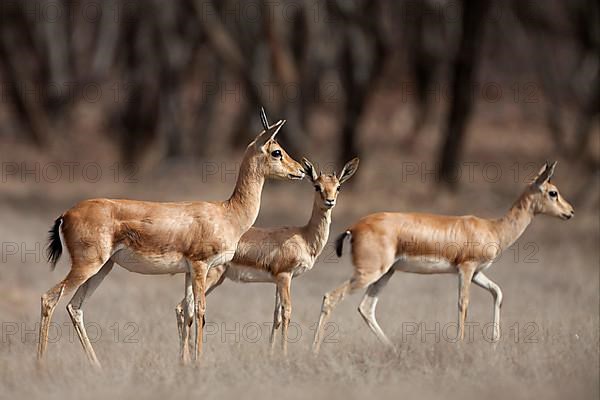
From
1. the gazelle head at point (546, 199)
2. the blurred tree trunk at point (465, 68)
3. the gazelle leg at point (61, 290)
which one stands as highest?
the blurred tree trunk at point (465, 68)

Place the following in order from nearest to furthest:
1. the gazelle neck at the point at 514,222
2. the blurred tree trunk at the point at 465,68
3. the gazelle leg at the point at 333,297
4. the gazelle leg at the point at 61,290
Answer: the gazelle leg at the point at 61,290
the gazelle leg at the point at 333,297
the gazelle neck at the point at 514,222
the blurred tree trunk at the point at 465,68

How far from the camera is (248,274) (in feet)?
26.6

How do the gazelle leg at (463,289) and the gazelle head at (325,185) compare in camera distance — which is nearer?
the gazelle head at (325,185)

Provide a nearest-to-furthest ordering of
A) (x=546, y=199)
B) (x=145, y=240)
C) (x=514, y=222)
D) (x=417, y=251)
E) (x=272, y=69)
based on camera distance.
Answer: (x=145, y=240) → (x=417, y=251) → (x=514, y=222) → (x=546, y=199) → (x=272, y=69)

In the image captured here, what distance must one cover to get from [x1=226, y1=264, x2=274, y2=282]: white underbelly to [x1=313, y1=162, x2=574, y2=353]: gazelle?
52 centimetres

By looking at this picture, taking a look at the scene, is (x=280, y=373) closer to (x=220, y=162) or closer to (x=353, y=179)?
(x=353, y=179)

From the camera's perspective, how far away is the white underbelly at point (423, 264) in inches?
336

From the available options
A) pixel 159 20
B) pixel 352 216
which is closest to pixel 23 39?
pixel 159 20

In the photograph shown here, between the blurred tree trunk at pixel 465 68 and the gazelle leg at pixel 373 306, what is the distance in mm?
10203

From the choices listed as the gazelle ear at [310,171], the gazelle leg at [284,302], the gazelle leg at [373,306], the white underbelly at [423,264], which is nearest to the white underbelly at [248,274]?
the gazelle leg at [284,302]

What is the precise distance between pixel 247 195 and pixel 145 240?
848 millimetres

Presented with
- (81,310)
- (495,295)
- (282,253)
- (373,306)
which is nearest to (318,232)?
(282,253)

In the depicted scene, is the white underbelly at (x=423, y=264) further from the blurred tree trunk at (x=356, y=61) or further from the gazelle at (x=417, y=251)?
the blurred tree trunk at (x=356, y=61)

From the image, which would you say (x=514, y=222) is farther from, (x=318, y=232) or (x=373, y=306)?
(x=318, y=232)
